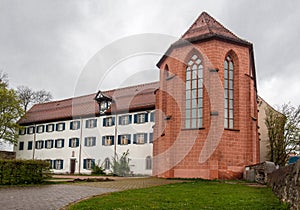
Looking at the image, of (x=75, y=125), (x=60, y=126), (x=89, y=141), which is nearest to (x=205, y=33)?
(x=89, y=141)

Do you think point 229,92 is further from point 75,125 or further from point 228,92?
point 75,125

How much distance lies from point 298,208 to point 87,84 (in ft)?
60.9

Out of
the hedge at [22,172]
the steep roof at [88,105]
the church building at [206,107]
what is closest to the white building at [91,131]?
the steep roof at [88,105]

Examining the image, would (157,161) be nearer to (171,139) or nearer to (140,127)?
(171,139)

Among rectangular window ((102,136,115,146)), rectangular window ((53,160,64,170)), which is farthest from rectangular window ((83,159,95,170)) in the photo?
rectangular window ((53,160,64,170))

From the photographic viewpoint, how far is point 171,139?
22.5 meters

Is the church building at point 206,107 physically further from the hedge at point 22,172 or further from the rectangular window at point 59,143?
the rectangular window at point 59,143

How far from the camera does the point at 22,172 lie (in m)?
17.8

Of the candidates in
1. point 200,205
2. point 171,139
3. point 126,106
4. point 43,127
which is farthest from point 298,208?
point 43,127

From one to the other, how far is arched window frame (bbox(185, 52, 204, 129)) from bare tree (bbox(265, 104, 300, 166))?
46.2 feet

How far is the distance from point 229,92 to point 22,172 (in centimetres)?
1307

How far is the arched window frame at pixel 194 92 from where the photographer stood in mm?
21859

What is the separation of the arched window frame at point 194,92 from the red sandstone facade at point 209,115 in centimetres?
13

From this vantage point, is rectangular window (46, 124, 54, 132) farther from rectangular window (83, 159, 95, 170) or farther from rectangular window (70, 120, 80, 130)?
rectangular window (83, 159, 95, 170)
